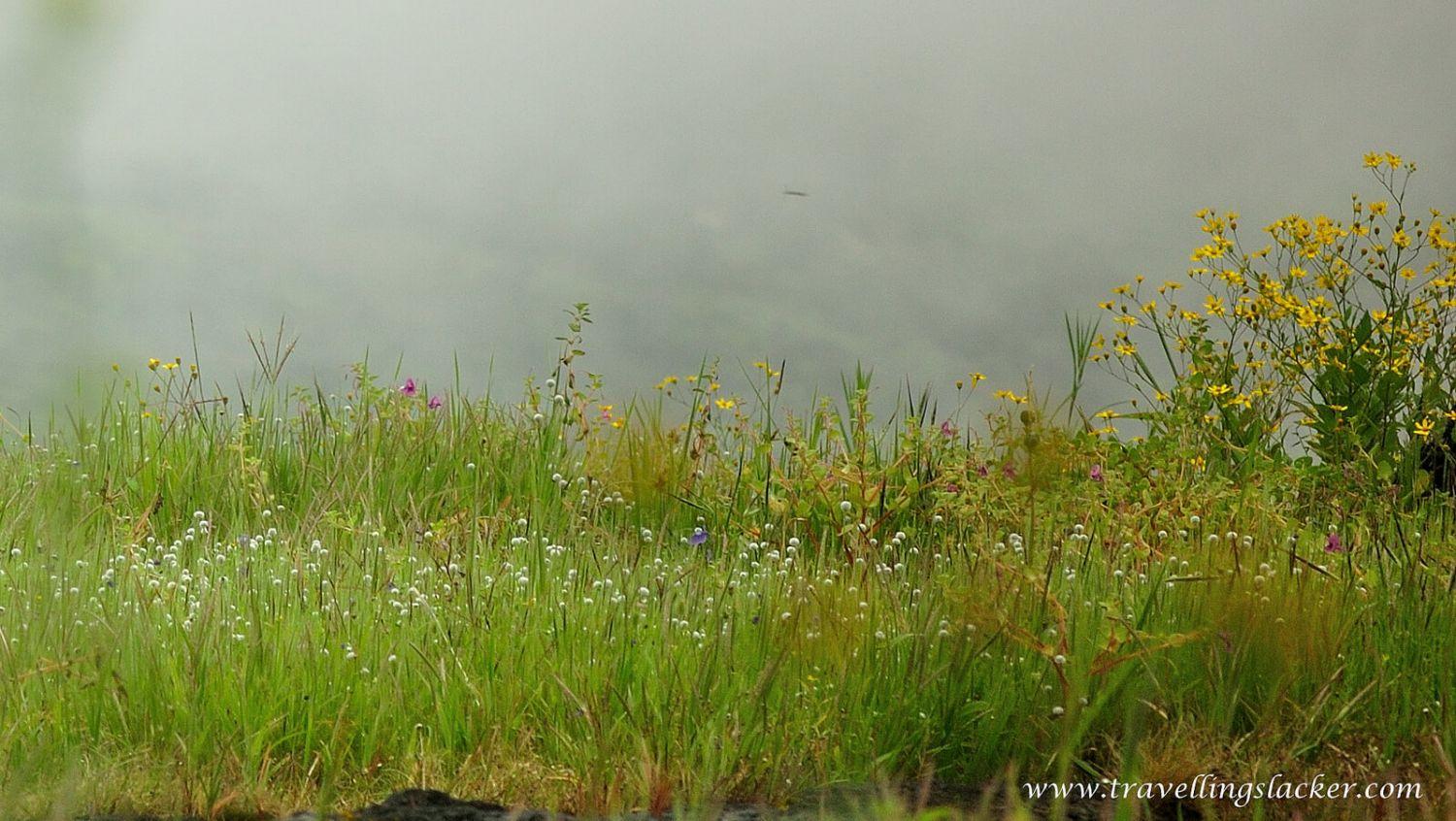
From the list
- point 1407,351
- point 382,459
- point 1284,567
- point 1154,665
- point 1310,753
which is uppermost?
point 1407,351

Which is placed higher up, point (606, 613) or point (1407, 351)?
point (1407, 351)

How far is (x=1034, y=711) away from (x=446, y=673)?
1.55 metres

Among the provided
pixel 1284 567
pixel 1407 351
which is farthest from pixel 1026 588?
pixel 1407 351

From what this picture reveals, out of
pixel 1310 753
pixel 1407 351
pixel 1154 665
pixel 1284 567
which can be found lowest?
pixel 1310 753

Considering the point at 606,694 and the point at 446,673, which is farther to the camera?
the point at 446,673

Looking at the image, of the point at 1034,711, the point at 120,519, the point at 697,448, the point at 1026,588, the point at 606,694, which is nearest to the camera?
the point at 606,694

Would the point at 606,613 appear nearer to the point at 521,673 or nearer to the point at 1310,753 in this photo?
the point at 521,673

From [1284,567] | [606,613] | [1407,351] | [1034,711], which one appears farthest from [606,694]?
[1407,351]

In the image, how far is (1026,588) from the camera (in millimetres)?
3631

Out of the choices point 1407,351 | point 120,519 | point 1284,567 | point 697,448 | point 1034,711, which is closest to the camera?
point 1034,711

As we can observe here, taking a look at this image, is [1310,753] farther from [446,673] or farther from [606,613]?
[446,673]

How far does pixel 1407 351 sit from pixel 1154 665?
5.39 m

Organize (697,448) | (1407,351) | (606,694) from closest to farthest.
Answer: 1. (606,694)
2. (697,448)
3. (1407,351)

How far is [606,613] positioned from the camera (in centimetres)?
374
